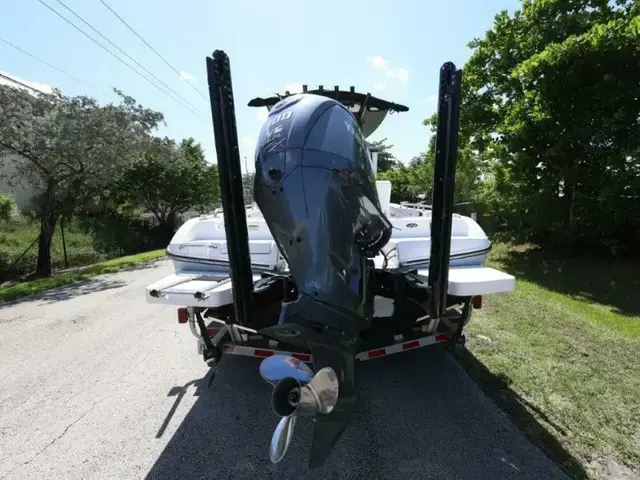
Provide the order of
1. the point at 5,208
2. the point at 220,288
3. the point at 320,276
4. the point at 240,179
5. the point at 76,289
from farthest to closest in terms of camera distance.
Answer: the point at 5,208, the point at 76,289, the point at 220,288, the point at 240,179, the point at 320,276

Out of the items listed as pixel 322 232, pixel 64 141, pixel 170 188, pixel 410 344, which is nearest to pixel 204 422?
pixel 410 344

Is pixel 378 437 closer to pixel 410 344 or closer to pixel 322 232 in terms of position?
pixel 410 344

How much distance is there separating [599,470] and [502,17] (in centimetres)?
1174

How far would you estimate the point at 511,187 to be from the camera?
11.6 meters

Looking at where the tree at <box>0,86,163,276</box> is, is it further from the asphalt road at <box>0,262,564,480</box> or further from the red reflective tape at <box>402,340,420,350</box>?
the red reflective tape at <box>402,340,420,350</box>

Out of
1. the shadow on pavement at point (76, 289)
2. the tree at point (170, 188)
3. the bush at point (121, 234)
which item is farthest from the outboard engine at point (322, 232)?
the tree at point (170, 188)

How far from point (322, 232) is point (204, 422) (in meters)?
2.01

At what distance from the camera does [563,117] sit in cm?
921

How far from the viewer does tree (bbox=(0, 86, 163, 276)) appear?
984 centimetres

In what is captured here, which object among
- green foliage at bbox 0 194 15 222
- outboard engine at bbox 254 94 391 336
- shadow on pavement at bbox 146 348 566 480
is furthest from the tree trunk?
outboard engine at bbox 254 94 391 336

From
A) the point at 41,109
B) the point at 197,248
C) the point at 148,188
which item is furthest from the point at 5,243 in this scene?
the point at 197,248

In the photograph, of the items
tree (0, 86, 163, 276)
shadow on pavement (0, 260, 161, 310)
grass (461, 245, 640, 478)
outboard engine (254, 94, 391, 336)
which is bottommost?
grass (461, 245, 640, 478)

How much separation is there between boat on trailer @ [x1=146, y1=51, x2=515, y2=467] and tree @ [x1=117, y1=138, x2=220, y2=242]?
1917 centimetres

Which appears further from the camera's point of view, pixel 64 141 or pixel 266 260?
pixel 64 141
